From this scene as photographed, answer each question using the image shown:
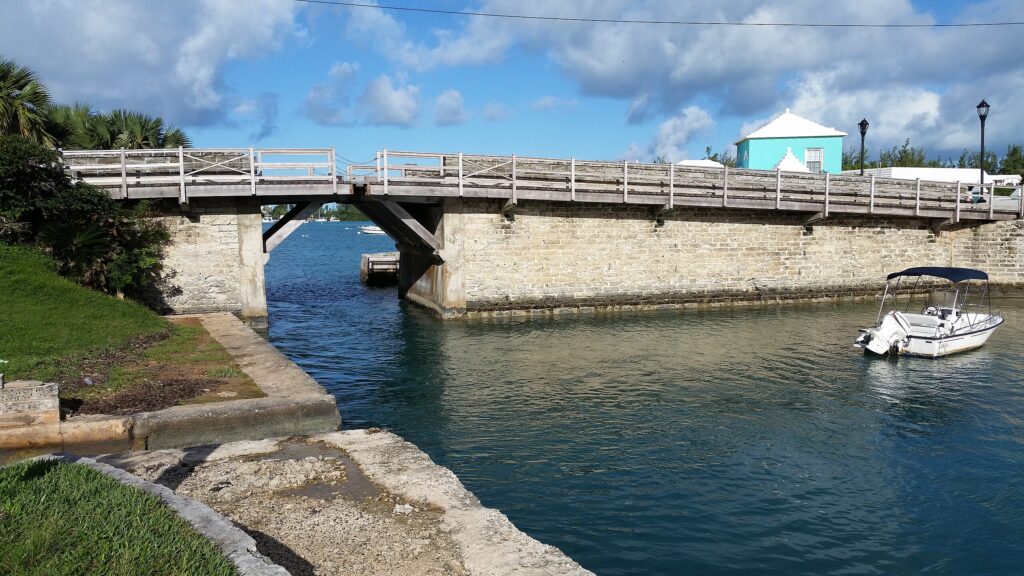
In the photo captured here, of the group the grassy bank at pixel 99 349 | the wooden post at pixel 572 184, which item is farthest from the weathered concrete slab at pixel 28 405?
the wooden post at pixel 572 184

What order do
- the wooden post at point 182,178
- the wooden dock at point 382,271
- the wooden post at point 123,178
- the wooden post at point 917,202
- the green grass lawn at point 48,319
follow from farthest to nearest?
the wooden dock at point 382,271
the wooden post at point 917,202
the wooden post at point 182,178
the wooden post at point 123,178
the green grass lawn at point 48,319

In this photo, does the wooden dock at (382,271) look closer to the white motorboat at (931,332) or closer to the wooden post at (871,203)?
the wooden post at (871,203)

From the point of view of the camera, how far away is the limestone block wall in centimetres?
2089

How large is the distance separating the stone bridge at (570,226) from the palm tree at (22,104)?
2113mm

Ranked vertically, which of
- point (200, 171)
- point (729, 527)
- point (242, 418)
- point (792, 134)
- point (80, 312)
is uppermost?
point (792, 134)

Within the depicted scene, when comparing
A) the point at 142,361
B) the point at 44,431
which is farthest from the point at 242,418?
the point at 142,361

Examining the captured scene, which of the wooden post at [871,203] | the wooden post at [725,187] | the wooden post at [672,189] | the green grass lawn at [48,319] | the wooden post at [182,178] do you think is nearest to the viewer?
the green grass lawn at [48,319]

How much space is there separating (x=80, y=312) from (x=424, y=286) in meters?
13.4

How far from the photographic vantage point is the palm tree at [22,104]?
19.8 meters

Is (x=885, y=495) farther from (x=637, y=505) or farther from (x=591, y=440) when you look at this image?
(x=591, y=440)

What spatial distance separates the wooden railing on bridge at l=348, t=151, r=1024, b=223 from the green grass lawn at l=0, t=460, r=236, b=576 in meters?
16.4

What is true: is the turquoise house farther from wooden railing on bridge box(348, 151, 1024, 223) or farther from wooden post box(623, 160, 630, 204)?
wooden post box(623, 160, 630, 204)

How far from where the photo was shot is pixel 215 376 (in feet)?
39.9

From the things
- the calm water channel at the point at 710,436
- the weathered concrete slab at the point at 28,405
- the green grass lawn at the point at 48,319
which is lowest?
the calm water channel at the point at 710,436
